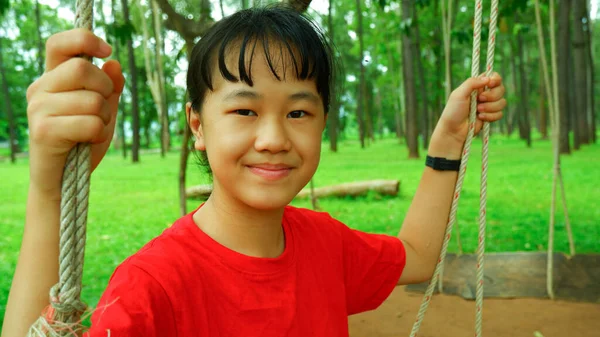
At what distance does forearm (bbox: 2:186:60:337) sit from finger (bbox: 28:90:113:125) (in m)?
0.17

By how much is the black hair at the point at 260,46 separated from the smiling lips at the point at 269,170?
7.3 inches

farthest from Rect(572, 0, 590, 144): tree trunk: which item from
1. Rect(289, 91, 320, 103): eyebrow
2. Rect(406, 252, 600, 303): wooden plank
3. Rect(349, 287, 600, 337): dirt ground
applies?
Rect(289, 91, 320, 103): eyebrow

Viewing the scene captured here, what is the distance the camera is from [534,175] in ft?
30.9

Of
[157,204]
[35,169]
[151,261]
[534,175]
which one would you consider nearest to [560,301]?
[151,261]

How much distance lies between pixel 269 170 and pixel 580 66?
51.7 feet

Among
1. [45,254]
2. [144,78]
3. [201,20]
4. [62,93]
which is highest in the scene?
[144,78]

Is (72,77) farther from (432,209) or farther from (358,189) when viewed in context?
(358,189)

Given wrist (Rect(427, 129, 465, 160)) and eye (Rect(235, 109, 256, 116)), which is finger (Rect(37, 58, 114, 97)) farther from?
wrist (Rect(427, 129, 465, 160))

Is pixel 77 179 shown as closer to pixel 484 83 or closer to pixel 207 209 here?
pixel 207 209

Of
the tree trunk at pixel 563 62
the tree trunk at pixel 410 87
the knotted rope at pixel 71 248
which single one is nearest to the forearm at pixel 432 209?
the knotted rope at pixel 71 248

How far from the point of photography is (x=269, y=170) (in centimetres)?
119

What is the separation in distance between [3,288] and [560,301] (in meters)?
3.58

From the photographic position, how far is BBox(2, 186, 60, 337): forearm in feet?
3.33

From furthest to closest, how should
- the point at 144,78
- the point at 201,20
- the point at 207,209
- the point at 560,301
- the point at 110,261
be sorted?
the point at 144,78, the point at 110,261, the point at 201,20, the point at 560,301, the point at 207,209
